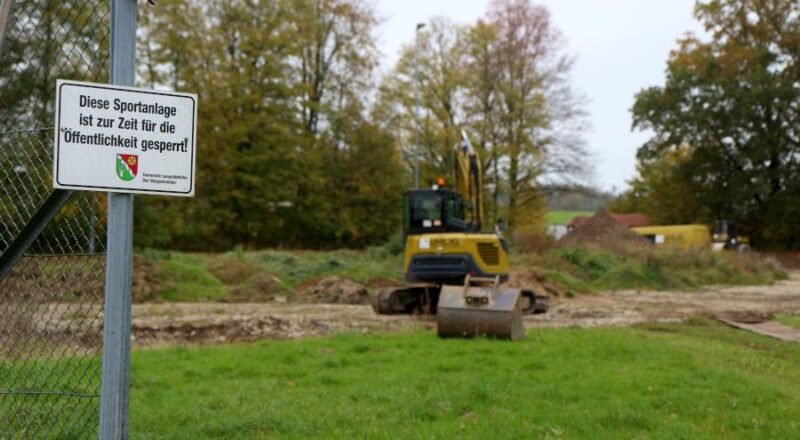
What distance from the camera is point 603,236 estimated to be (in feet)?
132

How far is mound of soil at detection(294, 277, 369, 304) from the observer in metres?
21.9

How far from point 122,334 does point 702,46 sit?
53.5 meters

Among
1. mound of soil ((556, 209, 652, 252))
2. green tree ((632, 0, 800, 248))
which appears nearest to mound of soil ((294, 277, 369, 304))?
mound of soil ((556, 209, 652, 252))

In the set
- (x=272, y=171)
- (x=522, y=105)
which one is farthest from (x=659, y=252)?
(x=272, y=171)

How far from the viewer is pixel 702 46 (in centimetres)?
5203

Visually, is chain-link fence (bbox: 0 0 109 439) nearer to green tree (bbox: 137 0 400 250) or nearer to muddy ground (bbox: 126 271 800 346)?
muddy ground (bbox: 126 271 800 346)

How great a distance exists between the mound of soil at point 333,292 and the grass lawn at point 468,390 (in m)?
9.79

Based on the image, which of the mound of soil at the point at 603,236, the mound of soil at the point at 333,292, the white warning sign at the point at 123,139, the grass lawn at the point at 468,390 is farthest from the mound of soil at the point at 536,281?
the white warning sign at the point at 123,139

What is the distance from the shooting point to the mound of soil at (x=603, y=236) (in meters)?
36.9

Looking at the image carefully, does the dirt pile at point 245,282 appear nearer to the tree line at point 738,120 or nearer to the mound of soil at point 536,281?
the mound of soil at point 536,281

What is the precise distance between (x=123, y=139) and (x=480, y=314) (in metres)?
8.64

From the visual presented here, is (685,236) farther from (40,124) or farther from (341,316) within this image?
(40,124)

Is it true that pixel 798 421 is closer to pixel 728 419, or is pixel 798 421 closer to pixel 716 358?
pixel 728 419

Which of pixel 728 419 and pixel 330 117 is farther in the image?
pixel 330 117
